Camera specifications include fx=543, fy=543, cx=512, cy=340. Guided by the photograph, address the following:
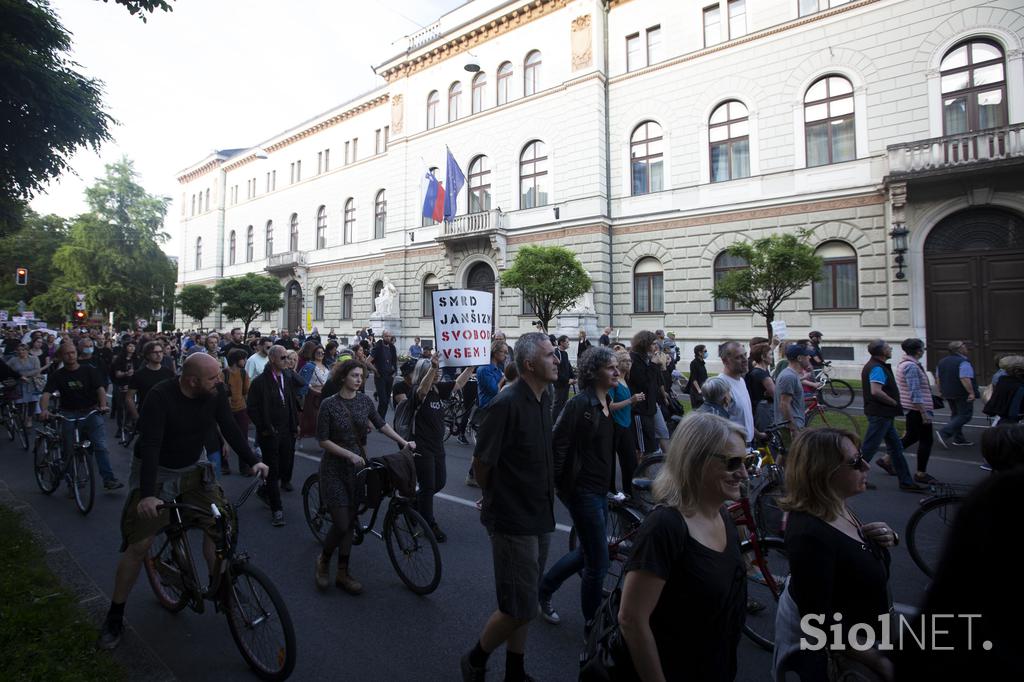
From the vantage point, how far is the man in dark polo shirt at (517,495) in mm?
2980

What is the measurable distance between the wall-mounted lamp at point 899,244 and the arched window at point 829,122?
10.7ft

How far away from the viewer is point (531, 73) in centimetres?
2756

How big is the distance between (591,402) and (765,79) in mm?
22514

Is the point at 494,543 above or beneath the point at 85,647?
above

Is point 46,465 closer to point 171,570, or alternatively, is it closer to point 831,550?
point 171,570

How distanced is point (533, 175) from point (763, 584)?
25.5 metres

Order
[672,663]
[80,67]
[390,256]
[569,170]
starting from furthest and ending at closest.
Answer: [390,256]
[569,170]
[80,67]
[672,663]

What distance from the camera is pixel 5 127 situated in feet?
37.8

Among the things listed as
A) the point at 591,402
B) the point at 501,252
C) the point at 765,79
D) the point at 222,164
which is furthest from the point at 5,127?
the point at 222,164

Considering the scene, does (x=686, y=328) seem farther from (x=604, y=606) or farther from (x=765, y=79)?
(x=604, y=606)

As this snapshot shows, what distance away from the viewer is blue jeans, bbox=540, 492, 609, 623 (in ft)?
11.7

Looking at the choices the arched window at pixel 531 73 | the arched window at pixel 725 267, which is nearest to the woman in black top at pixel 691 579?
the arched window at pixel 725 267

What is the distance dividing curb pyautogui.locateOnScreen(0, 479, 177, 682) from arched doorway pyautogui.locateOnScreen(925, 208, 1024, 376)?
71.4 ft

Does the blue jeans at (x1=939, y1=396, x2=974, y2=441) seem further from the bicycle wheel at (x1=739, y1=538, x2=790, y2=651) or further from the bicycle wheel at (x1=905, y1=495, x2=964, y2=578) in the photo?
the bicycle wheel at (x1=739, y1=538, x2=790, y2=651)
